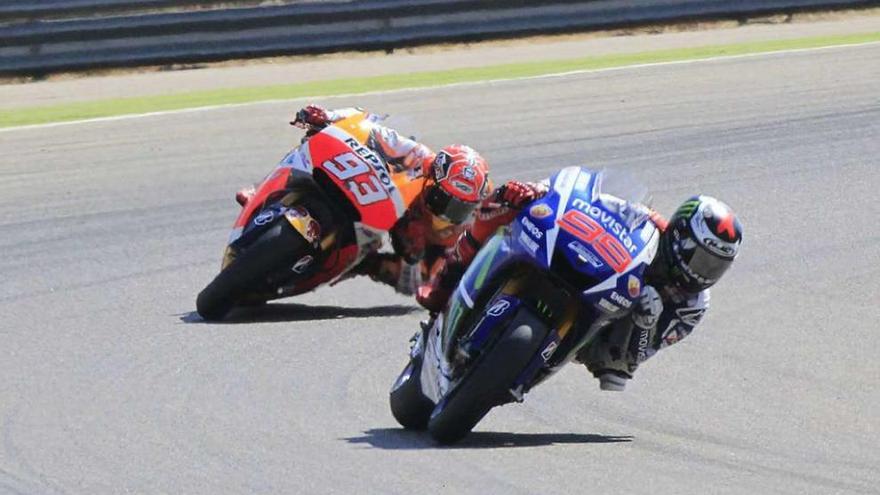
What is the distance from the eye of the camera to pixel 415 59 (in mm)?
20031

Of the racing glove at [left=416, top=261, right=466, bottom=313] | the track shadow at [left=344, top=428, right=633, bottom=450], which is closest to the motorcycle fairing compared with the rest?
the track shadow at [left=344, top=428, right=633, bottom=450]

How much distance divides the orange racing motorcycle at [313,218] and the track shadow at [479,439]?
2.71m

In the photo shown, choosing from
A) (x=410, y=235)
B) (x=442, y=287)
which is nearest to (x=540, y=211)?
(x=442, y=287)

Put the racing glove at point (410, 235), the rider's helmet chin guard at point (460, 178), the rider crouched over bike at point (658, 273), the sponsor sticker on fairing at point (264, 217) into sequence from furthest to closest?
1. the racing glove at point (410, 235)
2. the sponsor sticker on fairing at point (264, 217)
3. the rider's helmet chin guard at point (460, 178)
4. the rider crouched over bike at point (658, 273)

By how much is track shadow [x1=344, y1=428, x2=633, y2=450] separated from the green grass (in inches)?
374

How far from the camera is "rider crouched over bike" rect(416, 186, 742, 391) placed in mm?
7035

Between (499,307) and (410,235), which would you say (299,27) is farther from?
(499,307)

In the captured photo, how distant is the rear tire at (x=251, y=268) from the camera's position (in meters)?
9.91

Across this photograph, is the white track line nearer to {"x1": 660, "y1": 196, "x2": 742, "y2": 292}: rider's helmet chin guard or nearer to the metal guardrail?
the metal guardrail

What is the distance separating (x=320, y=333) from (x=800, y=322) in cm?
272

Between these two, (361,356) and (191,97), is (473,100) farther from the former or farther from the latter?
(361,356)

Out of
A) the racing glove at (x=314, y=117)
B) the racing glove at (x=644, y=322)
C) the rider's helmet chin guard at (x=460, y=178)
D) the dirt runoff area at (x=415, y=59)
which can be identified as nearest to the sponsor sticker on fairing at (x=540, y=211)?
the racing glove at (x=644, y=322)

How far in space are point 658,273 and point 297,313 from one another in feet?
11.5

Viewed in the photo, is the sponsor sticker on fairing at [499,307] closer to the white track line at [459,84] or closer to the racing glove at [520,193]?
the racing glove at [520,193]
